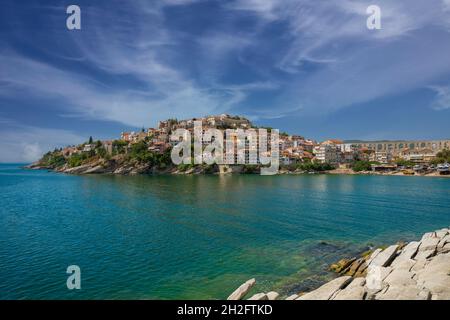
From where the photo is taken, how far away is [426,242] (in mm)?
13969

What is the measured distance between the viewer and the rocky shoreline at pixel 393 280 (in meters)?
7.95

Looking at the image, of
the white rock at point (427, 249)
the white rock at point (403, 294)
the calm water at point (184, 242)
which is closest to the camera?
the white rock at point (403, 294)

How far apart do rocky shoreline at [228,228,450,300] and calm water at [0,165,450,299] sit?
Answer: 204 centimetres

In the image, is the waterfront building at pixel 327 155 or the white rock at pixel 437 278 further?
the waterfront building at pixel 327 155

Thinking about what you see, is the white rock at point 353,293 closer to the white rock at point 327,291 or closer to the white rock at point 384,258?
the white rock at point 327,291

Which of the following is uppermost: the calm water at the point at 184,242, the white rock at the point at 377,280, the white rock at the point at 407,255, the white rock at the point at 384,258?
the white rock at the point at 377,280

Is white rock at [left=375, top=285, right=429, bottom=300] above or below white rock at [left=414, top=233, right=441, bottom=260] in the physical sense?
above

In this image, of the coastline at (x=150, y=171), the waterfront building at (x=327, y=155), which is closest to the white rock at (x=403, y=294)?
the coastline at (x=150, y=171)

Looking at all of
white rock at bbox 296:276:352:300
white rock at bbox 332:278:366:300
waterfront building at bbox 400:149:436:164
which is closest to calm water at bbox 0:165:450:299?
white rock at bbox 296:276:352:300

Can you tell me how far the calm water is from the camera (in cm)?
1217

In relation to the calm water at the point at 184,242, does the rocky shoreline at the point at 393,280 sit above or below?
above

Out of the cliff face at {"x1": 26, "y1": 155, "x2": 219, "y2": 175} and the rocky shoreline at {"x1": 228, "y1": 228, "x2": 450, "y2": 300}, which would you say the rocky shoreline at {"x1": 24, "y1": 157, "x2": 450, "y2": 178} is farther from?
the rocky shoreline at {"x1": 228, "y1": 228, "x2": 450, "y2": 300}

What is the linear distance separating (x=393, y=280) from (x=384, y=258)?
163 inches

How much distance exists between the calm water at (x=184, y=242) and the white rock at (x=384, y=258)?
99.8 inches
